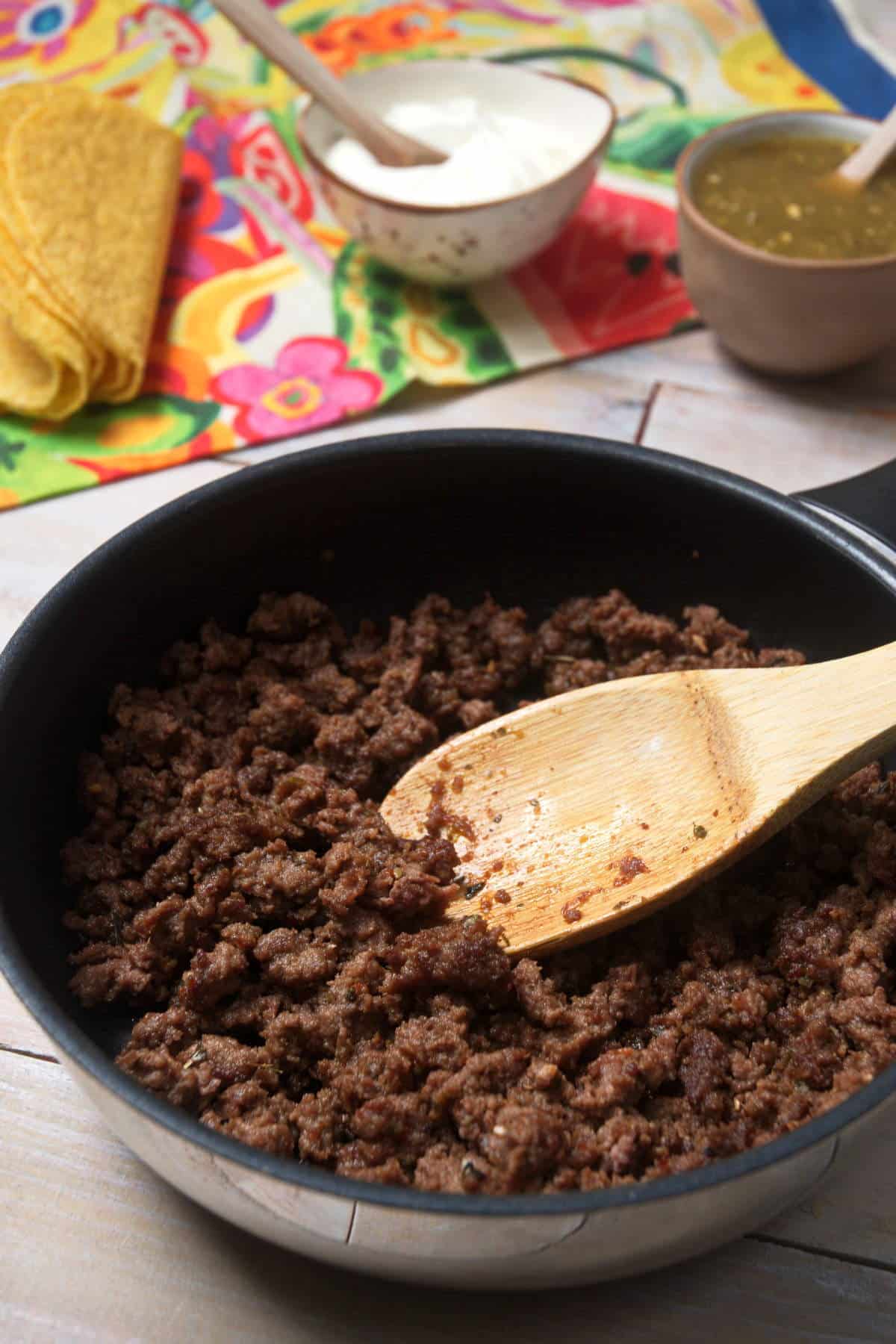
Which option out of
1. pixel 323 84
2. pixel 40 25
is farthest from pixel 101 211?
pixel 40 25

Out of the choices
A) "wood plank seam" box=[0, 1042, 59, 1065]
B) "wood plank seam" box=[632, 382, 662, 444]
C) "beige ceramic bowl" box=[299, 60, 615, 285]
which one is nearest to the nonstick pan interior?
"wood plank seam" box=[0, 1042, 59, 1065]

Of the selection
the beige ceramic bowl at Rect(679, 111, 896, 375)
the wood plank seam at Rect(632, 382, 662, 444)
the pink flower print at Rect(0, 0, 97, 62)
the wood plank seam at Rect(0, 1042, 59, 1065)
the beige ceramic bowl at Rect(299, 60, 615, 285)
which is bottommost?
the wood plank seam at Rect(632, 382, 662, 444)

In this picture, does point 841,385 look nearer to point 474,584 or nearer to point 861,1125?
point 474,584

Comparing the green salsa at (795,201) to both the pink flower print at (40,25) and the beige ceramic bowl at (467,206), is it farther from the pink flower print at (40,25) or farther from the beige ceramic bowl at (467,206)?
the pink flower print at (40,25)

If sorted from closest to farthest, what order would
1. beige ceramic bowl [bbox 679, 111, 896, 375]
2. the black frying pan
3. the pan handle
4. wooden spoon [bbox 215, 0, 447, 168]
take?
the black frying pan, the pan handle, beige ceramic bowl [bbox 679, 111, 896, 375], wooden spoon [bbox 215, 0, 447, 168]

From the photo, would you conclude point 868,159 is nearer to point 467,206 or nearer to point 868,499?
point 467,206

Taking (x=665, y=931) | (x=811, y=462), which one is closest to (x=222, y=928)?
(x=665, y=931)

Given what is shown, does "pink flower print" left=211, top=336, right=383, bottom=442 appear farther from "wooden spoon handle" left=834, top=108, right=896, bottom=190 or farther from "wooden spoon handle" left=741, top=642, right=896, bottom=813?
"wooden spoon handle" left=741, top=642, right=896, bottom=813
